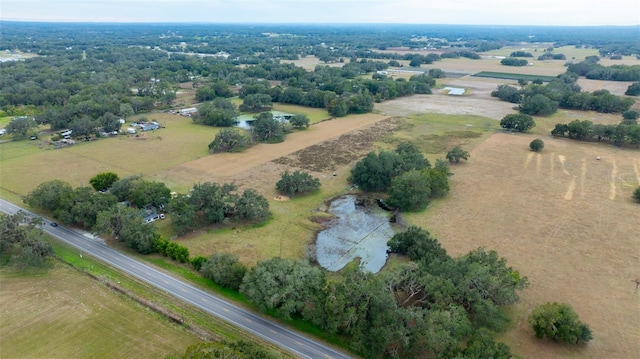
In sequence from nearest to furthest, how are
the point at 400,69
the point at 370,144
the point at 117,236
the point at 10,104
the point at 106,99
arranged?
the point at 117,236
the point at 370,144
the point at 106,99
the point at 10,104
the point at 400,69

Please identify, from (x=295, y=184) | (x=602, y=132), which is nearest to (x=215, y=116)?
(x=295, y=184)

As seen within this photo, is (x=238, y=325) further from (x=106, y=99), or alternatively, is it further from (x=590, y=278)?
(x=106, y=99)

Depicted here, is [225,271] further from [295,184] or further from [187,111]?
[187,111]

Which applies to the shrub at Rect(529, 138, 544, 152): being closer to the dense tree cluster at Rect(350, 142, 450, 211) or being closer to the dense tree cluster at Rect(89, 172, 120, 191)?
the dense tree cluster at Rect(350, 142, 450, 211)

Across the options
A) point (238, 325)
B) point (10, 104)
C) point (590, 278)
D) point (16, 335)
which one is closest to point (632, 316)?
point (590, 278)

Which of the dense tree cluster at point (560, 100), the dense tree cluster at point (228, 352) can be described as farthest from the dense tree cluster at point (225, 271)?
the dense tree cluster at point (560, 100)

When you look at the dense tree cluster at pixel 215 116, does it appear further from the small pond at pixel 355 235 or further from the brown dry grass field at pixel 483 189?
the small pond at pixel 355 235

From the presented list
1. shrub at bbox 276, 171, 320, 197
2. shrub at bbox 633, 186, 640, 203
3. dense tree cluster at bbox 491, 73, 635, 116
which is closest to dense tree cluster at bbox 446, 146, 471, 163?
shrub at bbox 633, 186, 640, 203
